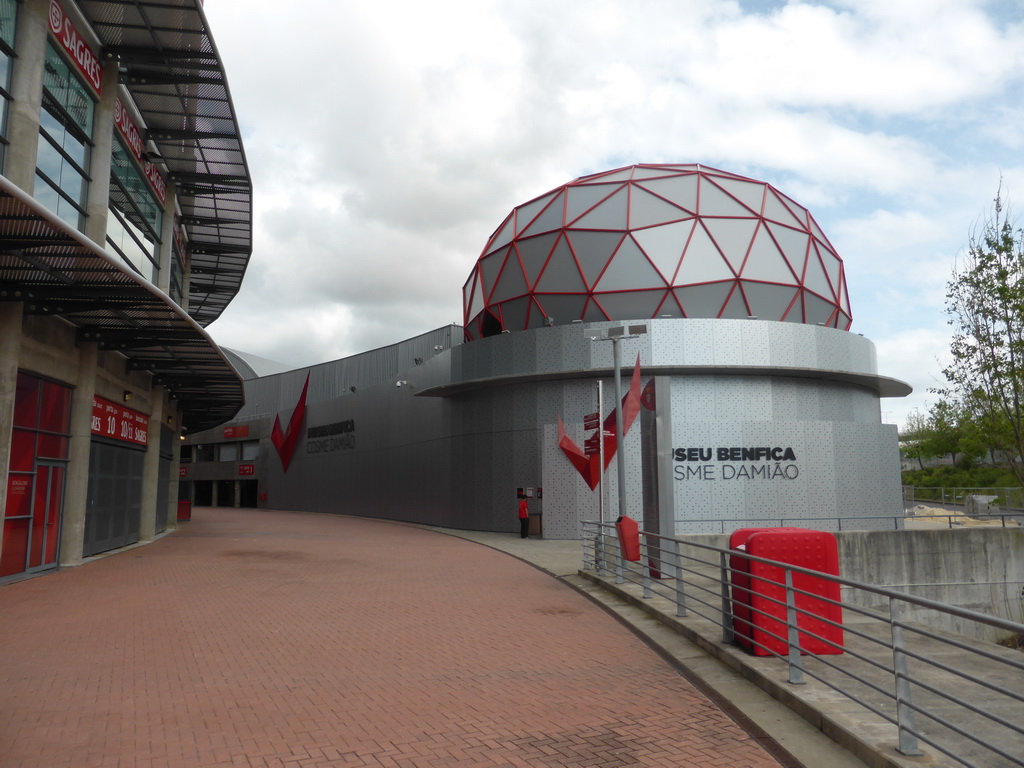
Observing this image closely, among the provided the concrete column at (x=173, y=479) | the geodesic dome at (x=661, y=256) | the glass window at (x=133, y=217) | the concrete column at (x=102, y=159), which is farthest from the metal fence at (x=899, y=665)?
the concrete column at (x=173, y=479)

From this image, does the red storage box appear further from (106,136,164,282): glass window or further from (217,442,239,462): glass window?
(217,442,239,462): glass window

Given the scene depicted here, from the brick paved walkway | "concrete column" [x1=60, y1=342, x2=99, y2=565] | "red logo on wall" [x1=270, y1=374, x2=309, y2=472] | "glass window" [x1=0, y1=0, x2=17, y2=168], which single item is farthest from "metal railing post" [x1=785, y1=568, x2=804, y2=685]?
"red logo on wall" [x1=270, y1=374, x2=309, y2=472]

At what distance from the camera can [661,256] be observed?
2494cm

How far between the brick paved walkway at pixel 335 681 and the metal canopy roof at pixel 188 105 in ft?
33.5

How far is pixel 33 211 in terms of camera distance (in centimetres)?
844

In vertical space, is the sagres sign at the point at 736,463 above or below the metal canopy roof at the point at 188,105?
below

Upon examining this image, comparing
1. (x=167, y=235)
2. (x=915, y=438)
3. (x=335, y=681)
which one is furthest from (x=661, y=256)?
(x=915, y=438)

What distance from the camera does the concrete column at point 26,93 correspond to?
11.6 meters

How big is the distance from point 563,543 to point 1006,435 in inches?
503

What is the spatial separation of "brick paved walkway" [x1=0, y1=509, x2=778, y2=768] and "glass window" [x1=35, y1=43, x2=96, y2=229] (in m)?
6.77

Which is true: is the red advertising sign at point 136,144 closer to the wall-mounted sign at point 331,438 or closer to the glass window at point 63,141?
the glass window at point 63,141

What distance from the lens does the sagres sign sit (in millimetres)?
22297

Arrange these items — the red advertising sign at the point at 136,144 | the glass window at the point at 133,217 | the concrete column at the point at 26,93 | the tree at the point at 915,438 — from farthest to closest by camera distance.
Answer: the tree at the point at 915,438
the glass window at the point at 133,217
the red advertising sign at the point at 136,144
the concrete column at the point at 26,93

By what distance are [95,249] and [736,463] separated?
17.9 m
